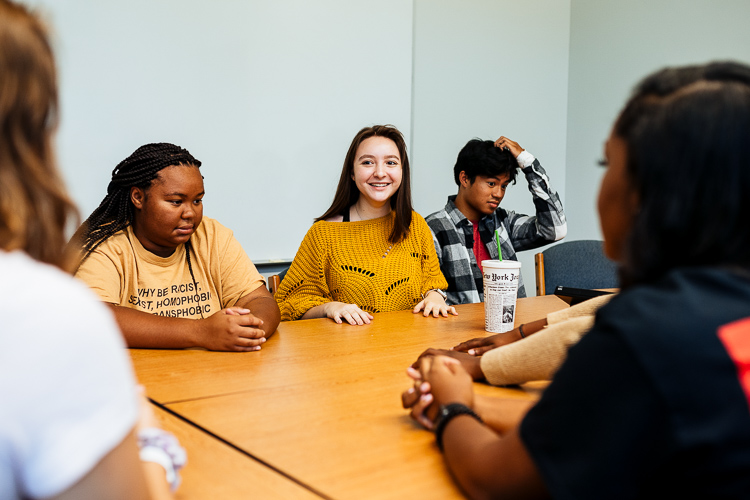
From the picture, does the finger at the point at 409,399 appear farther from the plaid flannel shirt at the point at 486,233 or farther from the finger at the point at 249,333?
the plaid flannel shirt at the point at 486,233

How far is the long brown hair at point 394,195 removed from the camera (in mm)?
2348

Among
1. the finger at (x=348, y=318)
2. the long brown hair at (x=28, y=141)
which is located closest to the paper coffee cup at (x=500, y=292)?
the finger at (x=348, y=318)

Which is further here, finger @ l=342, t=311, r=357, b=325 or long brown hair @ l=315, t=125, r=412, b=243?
long brown hair @ l=315, t=125, r=412, b=243

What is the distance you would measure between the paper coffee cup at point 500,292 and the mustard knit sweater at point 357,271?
569mm

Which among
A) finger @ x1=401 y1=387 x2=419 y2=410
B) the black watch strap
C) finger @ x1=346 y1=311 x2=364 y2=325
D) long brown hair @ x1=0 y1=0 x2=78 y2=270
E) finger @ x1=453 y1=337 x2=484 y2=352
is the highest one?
long brown hair @ x1=0 y1=0 x2=78 y2=270

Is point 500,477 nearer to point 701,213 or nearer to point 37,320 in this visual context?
point 701,213

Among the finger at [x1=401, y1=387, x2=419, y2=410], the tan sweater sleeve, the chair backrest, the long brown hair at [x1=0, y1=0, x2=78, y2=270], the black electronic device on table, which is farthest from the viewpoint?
the chair backrest

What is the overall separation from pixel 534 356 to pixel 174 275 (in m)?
1.17

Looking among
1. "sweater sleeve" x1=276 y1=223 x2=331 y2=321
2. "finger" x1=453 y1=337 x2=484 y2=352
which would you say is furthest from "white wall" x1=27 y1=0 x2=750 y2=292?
"finger" x1=453 y1=337 x2=484 y2=352

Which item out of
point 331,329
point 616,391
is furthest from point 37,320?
point 331,329

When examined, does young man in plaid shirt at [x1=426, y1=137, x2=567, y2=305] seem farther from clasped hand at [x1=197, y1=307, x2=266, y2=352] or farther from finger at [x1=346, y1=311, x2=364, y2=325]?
clasped hand at [x1=197, y1=307, x2=266, y2=352]

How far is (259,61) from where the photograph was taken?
3.12 metres

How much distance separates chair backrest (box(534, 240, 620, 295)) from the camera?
2.95 meters

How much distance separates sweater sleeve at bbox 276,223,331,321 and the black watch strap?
1312 mm
